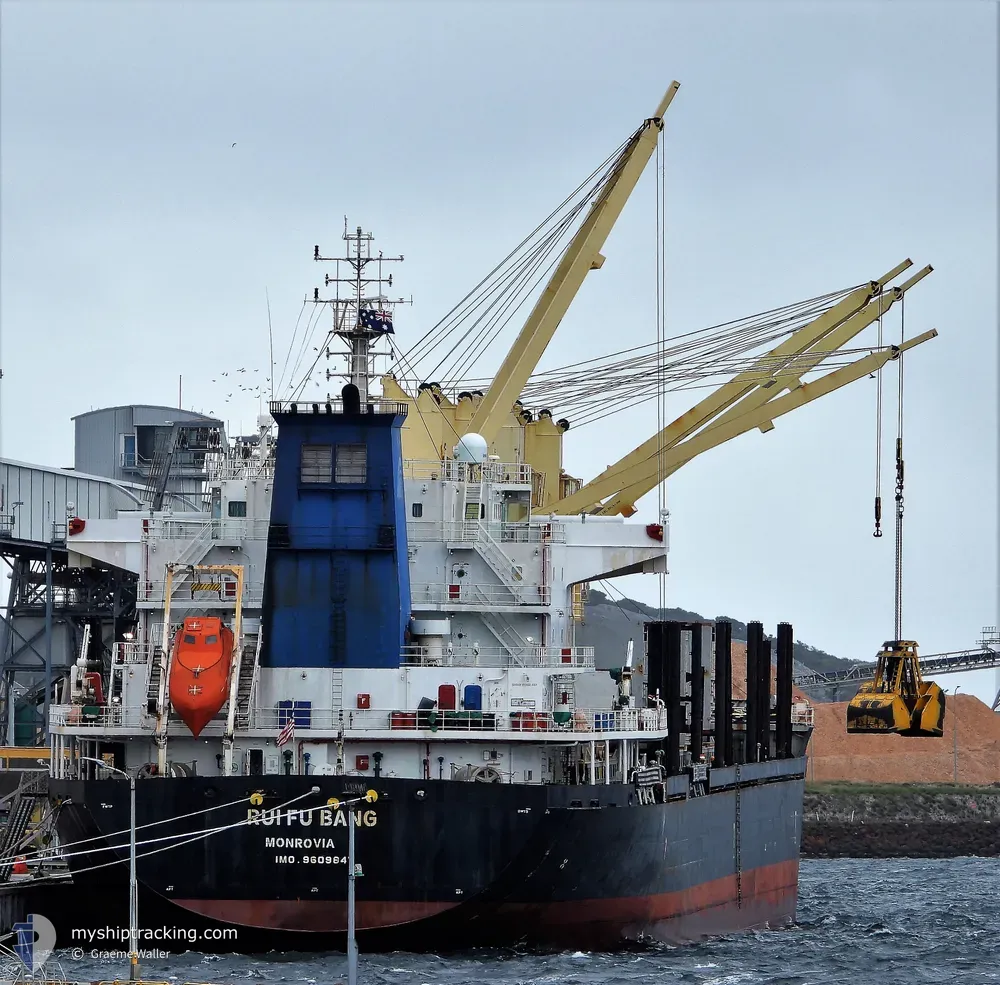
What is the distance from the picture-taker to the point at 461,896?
42094mm

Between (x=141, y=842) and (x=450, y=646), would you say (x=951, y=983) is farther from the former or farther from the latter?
(x=141, y=842)

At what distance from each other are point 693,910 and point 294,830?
11197 millimetres

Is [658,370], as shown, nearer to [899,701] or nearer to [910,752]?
[899,701]

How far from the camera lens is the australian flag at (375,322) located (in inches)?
1892

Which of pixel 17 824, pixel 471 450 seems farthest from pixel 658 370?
pixel 17 824

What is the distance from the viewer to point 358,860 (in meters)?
42.0

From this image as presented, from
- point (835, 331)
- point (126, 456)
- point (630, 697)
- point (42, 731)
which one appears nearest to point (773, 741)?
point (835, 331)

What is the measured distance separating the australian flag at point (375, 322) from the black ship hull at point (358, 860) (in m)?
10.8

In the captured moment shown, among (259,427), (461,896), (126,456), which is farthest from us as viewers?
(126,456)

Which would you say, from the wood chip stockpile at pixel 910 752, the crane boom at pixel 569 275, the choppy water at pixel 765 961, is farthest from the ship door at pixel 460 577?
the wood chip stockpile at pixel 910 752

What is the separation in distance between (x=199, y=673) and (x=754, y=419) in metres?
27.4

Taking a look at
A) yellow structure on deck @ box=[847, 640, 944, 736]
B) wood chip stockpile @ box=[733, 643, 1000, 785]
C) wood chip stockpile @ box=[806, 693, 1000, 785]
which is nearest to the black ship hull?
yellow structure on deck @ box=[847, 640, 944, 736]

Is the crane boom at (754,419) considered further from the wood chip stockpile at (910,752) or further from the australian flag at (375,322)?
the wood chip stockpile at (910,752)

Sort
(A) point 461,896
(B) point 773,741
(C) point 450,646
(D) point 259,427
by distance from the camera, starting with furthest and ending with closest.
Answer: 1. (B) point 773,741
2. (D) point 259,427
3. (C) point 450,646
4. (A) point 461,896
